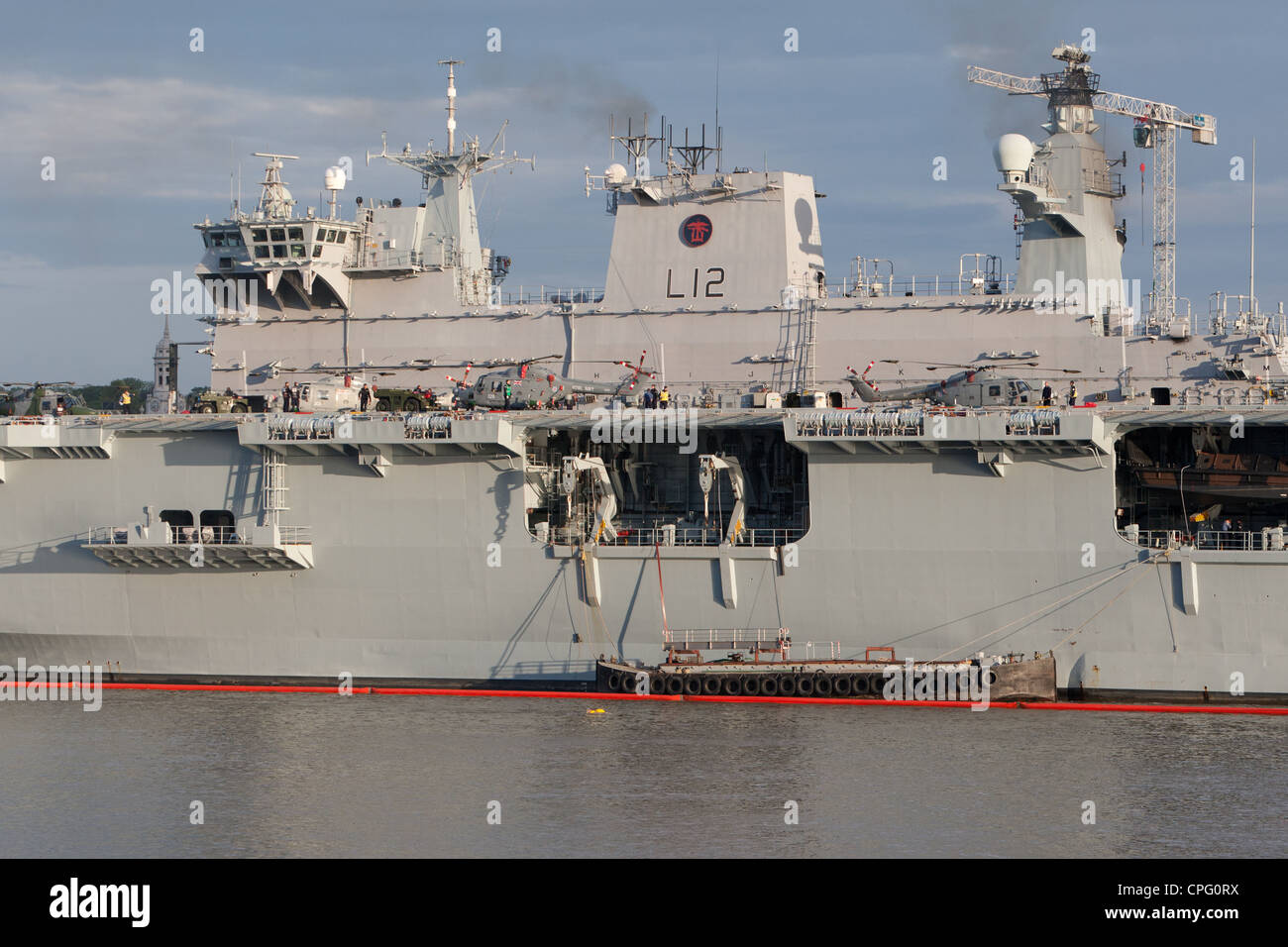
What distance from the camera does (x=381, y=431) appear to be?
3070 cm

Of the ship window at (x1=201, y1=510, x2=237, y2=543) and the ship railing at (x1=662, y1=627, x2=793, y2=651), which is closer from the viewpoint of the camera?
the ship railing at (x1=662, y1=627, x2=793, y2=651)

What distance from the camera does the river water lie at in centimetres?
2067

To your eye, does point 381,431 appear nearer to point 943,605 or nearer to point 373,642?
point 373,642

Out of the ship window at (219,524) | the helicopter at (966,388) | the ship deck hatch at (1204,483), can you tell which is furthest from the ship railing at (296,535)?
the ship deck hatch at (1204,483)

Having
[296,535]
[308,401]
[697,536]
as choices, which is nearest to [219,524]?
[296,535]

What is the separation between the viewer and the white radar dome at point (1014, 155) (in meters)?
32.8

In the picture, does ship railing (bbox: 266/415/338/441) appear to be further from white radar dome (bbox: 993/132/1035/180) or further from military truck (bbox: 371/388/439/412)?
white radar dome (bbox: 993/132/1035/180)

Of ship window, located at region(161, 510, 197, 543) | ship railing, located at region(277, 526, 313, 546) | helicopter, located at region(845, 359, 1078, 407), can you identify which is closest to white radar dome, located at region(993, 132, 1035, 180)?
helicopter, located at region(845, 359, 1078, 407)

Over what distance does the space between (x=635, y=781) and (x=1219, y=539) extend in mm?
11520

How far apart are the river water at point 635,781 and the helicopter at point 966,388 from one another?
580cm

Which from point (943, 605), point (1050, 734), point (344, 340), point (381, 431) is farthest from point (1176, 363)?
point (344, 340)

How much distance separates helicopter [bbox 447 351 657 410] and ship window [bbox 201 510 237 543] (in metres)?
5.15

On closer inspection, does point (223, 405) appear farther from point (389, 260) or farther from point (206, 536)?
point (389, 260)
